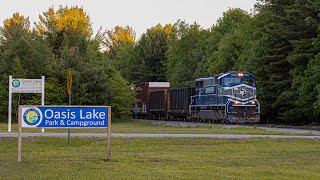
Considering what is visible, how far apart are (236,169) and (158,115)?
57954mm

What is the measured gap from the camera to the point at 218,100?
169 feet

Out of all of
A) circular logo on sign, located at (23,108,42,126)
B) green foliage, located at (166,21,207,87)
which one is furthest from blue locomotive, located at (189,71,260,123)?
green foliage, located at (166,21,207,87)

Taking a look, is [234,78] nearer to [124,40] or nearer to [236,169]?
[236,169]

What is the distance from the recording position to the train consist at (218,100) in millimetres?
50062

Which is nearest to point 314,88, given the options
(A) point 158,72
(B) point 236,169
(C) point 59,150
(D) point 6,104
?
(D) point 6,104

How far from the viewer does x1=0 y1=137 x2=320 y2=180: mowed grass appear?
47.7ft

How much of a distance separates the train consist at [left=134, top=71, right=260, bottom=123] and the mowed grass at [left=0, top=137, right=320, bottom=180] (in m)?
23.8

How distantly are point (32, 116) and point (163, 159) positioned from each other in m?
4.07

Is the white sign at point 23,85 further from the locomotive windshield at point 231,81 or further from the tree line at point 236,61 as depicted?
the locomotive windshield at point 231,81

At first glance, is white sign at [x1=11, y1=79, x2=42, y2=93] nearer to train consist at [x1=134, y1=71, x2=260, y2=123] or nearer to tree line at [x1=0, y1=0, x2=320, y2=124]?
tree line at [x1=0, y1=0, x2=320, y2=124]

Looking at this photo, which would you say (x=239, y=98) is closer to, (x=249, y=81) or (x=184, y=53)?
(x=249, y=81)

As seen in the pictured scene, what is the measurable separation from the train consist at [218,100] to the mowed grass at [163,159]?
23810 mm

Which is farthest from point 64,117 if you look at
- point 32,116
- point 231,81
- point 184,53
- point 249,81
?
point 184,53

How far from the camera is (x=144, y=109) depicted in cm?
7675
